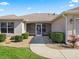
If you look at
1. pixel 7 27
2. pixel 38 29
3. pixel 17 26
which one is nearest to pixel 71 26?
pixel 17 26

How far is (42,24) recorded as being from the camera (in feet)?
119

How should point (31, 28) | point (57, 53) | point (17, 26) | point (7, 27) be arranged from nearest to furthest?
point (57, 53) → point (17, 26) → point (7, 27) → point (31, 28)

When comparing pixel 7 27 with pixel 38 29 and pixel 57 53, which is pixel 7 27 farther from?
pixel 57 53

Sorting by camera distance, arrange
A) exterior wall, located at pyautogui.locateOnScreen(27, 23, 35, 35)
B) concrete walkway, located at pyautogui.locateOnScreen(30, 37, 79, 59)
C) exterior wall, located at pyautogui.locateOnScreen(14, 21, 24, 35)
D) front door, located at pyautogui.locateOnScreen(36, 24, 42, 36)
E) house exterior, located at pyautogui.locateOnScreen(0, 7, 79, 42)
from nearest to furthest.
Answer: concrete walkway, located at pyautogui.locateOnScreen(30, 37, 79, 59), house exterior, located at pyautogui.locateOnScreen(0, 7, 79, 42), exterior wall, located at pyautogui.locateOnScreen(14, 21, 24, 35), front door, located at pyautogui.locateOnScreen(36, 24, 42, 36), exterior wall, located at pyautogui.locateOnScreen(27, 23, 35, 35)

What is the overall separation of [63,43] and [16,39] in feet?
20.4

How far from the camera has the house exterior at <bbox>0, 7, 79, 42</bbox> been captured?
1920 centimetres

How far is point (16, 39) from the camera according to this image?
2341 centimetres

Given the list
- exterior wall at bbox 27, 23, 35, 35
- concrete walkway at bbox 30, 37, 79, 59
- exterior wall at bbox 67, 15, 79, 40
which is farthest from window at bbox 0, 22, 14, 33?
concrete walkway at bbox 30, 37, 79, 59

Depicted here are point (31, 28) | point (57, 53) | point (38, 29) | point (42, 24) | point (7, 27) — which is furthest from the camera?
point (31, 28)

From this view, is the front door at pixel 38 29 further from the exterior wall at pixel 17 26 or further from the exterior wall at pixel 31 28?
the exterior wall at pixel 17 26

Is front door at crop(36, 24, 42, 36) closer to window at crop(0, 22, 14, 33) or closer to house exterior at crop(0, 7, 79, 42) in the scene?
house exterior at crop(0, 7, 79, 42)

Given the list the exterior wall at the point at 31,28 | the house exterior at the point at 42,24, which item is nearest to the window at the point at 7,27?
the house exterior at the point at 42,24

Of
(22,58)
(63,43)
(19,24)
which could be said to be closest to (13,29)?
(19,24)

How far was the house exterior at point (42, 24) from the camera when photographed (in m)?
19.2
